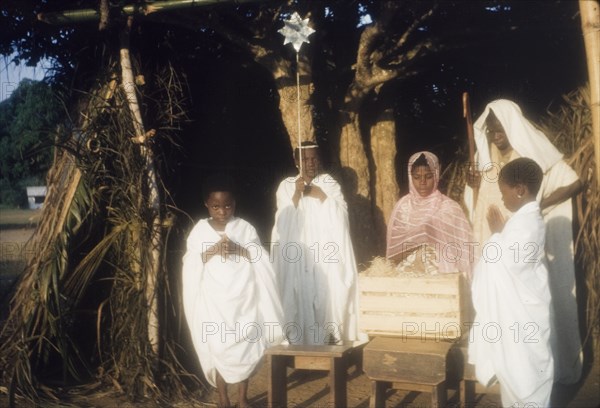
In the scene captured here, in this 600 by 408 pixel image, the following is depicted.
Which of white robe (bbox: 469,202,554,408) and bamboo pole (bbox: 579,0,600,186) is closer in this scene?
bamboo pole (bbox: 579,0,600,186)

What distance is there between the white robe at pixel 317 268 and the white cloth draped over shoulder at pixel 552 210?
4.48 ft

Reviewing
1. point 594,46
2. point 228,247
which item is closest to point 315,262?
point 228,247

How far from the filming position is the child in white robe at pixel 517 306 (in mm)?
4438

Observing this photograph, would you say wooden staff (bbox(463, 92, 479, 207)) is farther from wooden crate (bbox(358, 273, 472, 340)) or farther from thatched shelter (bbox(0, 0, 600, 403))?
wooden crate (bbox(358, 273, 472, 340))

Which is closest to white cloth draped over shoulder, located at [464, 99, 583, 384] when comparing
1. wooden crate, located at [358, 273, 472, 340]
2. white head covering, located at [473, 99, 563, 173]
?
white head covering, located at [473, 99, 563, 173]

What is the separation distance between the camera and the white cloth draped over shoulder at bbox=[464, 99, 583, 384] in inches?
227

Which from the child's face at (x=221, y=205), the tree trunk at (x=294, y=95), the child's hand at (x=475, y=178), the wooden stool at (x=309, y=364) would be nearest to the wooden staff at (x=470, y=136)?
the child's hand at (x=475, y=178)

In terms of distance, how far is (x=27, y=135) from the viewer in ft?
19.0

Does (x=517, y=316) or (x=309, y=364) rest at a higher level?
(x=517, y=316)

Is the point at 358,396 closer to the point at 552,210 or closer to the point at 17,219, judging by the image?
the point at 552,210

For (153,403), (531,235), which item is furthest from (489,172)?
(153,403)

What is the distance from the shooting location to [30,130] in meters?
5.88

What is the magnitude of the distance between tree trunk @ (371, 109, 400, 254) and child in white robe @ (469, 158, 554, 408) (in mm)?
2627

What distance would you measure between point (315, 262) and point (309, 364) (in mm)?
1549
